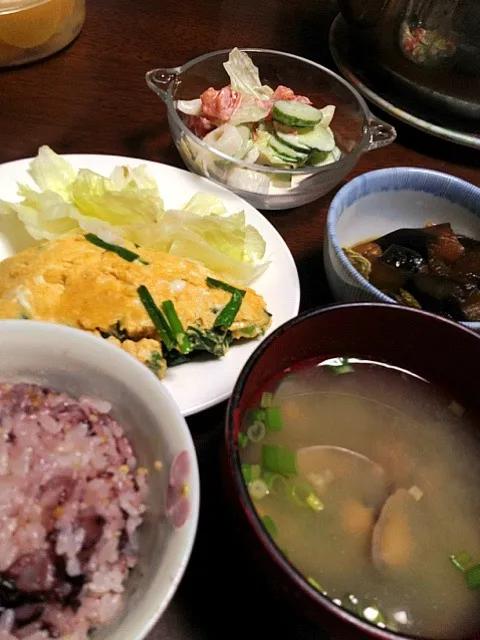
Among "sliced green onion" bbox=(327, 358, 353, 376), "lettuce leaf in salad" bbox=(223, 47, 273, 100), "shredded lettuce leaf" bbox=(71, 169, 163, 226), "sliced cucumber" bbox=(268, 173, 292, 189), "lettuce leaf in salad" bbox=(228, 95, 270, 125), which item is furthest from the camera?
"lettuce leaf in salad" bbox=(223, 47, 273, 100)

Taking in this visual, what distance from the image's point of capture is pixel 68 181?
4.48 feet

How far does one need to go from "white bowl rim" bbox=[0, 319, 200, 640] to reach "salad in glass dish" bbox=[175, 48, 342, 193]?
800mm

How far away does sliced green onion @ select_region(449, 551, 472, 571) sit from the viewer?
0.82 m

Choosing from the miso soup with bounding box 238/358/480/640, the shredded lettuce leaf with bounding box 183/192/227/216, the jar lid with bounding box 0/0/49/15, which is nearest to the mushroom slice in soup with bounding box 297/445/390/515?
the miso soup with bounding box 238/358/480/640

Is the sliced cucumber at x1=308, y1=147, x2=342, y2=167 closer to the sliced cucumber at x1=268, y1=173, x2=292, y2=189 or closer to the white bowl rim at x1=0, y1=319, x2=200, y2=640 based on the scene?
the sliced cucumber at x1=268, y1=173, x2=292, y2=189

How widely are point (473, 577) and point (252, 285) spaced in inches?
27.6

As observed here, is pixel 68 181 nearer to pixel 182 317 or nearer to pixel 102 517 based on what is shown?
pixel 182 317

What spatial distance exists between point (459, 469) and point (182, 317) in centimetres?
55

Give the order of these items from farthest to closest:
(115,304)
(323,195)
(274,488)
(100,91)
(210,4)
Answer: (210,4) < (100,91) < (323,195) < (115,304) < (274,488)

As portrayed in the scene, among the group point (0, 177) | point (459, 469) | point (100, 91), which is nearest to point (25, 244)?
point (0, 177)

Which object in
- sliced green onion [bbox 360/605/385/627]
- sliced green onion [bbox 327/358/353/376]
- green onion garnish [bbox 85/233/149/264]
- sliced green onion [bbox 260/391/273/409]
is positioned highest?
sliced green onion [bbox 327/358/353/376]

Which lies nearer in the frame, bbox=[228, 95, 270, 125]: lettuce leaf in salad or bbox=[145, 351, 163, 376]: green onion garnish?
bbox=[145, 351, 163, 376]: green onion garnish

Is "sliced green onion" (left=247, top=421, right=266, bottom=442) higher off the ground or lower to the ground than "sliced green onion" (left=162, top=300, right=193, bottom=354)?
higher

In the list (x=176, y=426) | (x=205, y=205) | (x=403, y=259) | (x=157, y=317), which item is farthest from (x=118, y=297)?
(x=403, y=259)
